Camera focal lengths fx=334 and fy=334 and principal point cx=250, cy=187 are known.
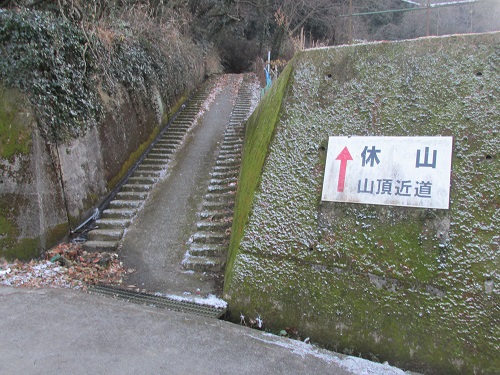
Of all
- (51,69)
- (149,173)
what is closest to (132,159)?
(149,173)

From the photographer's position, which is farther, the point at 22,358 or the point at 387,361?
the point at 387,361

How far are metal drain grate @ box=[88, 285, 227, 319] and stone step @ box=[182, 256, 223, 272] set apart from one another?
0.72 metres

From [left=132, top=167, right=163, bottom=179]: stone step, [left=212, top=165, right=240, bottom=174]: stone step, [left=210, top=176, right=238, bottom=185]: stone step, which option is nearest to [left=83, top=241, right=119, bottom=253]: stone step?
[left=132, top=167, right=163, bottom=179]: stone step

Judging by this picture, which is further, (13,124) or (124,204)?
(124,204)

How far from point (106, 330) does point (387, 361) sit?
91.5 inches

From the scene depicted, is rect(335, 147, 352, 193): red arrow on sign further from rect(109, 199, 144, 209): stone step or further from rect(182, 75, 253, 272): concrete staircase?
rect(109, 199, 144, 209): stone step

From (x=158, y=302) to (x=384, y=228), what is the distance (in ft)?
8.12

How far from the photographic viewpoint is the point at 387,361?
2680 millimetres

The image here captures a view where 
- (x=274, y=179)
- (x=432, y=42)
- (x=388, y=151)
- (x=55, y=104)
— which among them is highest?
(x=432, y=42)

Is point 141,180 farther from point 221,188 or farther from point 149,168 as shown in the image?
point 221,188

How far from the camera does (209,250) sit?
4.69 meters

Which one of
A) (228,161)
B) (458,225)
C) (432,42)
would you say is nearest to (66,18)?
(228,161)

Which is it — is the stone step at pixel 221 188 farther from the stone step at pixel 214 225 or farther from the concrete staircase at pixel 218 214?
the stone step at pixel 214 225

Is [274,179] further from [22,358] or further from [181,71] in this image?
[181,71]
